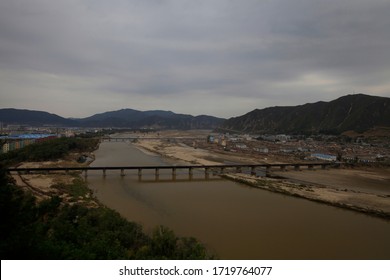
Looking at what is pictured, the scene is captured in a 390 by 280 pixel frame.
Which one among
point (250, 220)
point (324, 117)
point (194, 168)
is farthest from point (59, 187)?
point (324, 117)

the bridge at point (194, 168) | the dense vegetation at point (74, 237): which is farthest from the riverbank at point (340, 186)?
the dense vegetation at point (74, 237)

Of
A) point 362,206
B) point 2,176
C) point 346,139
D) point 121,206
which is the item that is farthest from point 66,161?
point 346,139

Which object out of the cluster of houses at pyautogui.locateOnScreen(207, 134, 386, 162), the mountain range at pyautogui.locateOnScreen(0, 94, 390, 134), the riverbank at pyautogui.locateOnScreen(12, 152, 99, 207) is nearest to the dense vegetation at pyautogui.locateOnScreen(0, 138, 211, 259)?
the riverbank at pyautogui.locateOnScreen(12, 152, 99, 207)

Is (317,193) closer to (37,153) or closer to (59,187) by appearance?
(59,187)

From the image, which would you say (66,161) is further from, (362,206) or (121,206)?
(362,206)

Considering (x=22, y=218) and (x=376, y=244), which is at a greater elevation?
(x=22, y=218)

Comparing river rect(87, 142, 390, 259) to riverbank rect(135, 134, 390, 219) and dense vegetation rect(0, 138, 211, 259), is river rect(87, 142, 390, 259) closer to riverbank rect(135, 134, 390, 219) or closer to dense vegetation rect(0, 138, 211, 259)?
riverbank rect(135, 134, 390, 219)
